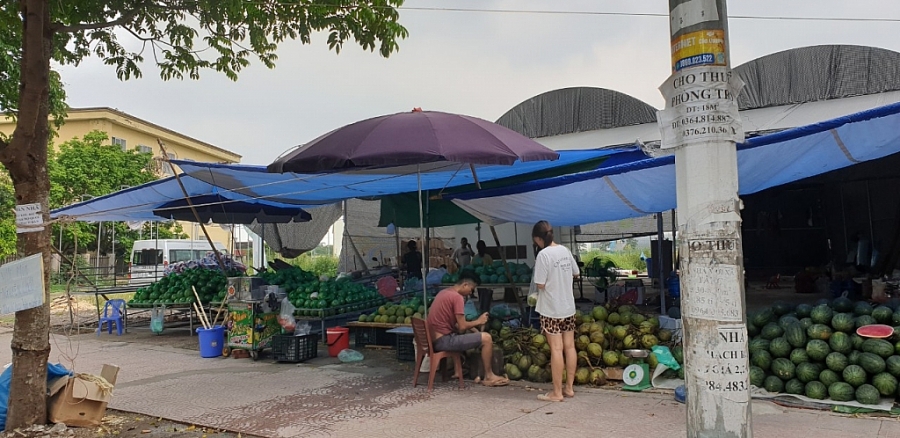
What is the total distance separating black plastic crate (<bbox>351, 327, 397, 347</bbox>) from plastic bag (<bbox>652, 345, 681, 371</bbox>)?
4298mm

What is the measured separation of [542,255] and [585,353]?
4.86 ft

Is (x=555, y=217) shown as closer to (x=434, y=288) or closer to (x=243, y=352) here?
(x=434, y=288)

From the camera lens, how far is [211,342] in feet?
31.0

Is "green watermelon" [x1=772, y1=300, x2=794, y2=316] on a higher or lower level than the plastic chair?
higher

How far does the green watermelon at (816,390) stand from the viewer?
17.7 feet

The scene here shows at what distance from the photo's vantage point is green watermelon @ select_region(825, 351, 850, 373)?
17.7 feet

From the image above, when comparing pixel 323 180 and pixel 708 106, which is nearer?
pixel 708 106

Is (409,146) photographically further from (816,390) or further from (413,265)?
(413,265)

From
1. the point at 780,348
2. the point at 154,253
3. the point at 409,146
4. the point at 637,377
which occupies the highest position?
the point at 409,146

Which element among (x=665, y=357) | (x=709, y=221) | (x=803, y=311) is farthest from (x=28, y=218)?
(x=803, y=311)

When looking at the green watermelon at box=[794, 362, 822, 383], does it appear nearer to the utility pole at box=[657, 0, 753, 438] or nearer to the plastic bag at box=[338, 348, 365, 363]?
the utility pole at box=[657, 0, 753, 438]

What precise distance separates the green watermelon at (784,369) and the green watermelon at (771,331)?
33 centimetres

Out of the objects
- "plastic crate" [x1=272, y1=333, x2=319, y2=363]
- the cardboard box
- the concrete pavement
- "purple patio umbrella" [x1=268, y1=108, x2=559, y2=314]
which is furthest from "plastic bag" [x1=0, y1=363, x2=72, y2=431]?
"plastic crate" [x1=272, y1=333, x2=319, y2=363]

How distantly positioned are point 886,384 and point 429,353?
170 inches
